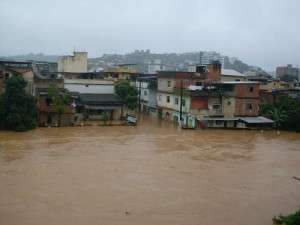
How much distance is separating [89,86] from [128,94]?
4.04 meters

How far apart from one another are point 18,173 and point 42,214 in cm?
469

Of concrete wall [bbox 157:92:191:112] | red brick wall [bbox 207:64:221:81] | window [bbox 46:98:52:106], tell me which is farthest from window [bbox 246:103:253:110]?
window [bbox 46:98:52:106]

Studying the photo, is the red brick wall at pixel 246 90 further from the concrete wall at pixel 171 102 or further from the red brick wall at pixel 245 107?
the concrete wall at pixel 171 102

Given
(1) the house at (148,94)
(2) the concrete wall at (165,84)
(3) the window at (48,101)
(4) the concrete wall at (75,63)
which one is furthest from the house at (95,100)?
(4) the concrete wall at (75,63)

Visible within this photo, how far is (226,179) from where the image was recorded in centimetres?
1730

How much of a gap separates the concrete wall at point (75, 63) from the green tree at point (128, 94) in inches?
486

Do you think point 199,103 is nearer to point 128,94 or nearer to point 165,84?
point 165,84

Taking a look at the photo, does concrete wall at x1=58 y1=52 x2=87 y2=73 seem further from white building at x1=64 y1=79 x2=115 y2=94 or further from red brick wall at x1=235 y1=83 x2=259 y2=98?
red brick wall at x1=235 y1=83 x2=259 y2=98

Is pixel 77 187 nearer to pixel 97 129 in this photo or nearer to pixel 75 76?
pixel 97 129

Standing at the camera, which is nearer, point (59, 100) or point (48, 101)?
point (59, 100)

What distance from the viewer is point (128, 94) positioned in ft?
109

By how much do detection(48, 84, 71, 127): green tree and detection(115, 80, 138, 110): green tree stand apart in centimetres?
509

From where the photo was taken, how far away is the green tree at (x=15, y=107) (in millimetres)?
26172

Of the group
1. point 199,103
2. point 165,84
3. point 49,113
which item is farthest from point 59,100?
point 165,84
